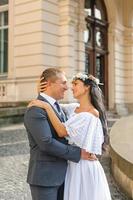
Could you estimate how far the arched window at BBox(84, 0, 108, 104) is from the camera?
18.3 metres

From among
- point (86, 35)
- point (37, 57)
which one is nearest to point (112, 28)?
point (86, 35)

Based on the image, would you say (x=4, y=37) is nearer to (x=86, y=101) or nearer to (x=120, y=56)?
(x=120, y=56)

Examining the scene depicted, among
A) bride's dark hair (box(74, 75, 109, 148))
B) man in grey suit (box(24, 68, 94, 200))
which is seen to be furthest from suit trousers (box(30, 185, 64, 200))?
bride's dark hair (box(74, 75, 109, 148))

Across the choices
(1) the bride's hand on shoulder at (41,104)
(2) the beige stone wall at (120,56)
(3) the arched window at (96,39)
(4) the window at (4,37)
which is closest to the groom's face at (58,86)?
(1) the bride's hand on shoulder at (41,104)

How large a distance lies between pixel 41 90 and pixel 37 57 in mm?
12469

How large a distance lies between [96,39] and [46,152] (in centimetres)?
1664

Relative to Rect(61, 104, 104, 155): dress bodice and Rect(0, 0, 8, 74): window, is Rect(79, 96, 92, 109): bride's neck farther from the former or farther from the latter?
Rect(0, 0, 8, 74): window

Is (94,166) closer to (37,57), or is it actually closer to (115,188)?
(115,188)

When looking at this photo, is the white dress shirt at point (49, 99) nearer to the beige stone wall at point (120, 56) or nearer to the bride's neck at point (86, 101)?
the bride's neck at point (86, 101)

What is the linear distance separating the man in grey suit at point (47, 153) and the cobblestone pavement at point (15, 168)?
2293 millimetres

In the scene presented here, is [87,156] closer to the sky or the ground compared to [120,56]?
closer to the ground

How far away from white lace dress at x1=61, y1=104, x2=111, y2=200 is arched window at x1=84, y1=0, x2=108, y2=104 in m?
15.3

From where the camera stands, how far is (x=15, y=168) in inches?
252

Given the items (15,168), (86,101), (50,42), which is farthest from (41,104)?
(50,42)
